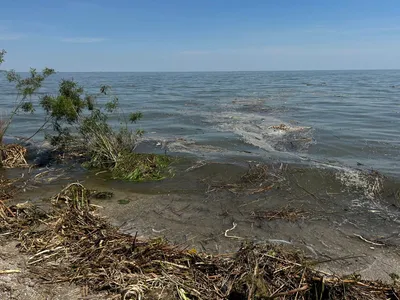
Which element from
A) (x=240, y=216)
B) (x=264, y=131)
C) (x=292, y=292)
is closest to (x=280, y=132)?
(x=264, y=131)

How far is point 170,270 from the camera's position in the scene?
466cm

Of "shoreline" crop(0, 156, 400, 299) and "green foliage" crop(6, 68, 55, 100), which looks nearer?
"shoreline" crop(0, 156, 400, 299)

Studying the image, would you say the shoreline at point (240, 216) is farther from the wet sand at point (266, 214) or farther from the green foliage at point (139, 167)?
the green foliage at point (139, 167)

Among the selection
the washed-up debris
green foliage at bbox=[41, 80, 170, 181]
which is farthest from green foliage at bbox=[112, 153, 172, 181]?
the washed-up debris

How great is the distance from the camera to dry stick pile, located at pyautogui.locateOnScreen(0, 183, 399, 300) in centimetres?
420

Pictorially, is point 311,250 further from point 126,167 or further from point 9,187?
point 9,187

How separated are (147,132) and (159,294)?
43.5 ft

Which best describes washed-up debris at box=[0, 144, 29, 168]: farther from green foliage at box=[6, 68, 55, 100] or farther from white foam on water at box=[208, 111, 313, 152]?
white foam on water at box=[208, 111, 313, 152]

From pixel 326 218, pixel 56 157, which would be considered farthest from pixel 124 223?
pixel 56 157

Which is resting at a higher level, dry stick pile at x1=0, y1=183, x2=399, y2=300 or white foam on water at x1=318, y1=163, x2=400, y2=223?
dry stick pile at x1=0, y1=183, x2=399, y2=300

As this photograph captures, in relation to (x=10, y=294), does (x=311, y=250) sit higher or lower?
lower

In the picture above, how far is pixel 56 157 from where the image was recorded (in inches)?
→ 470

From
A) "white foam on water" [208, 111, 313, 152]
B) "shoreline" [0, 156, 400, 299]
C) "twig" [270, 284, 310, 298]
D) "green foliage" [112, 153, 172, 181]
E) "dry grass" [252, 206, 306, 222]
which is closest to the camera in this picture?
"twig" [270, 284, 310, 298]

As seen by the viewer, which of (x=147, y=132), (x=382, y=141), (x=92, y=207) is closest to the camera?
(x=92, y=207)
